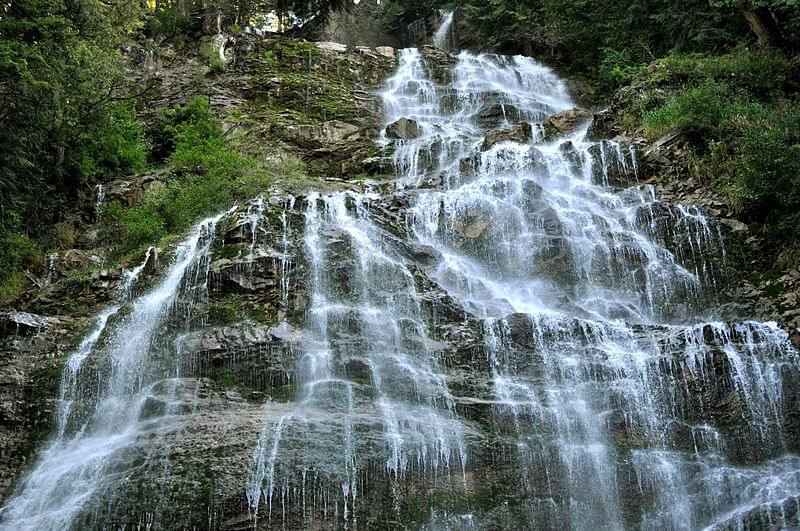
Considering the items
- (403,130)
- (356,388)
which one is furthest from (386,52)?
(356,388)

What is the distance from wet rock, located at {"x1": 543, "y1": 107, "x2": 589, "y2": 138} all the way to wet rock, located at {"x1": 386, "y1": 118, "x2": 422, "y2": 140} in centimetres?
420

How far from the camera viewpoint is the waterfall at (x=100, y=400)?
334 inches

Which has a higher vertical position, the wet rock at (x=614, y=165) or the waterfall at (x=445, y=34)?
the waterfall at (x=445, y=34)

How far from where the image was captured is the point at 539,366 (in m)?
10.3

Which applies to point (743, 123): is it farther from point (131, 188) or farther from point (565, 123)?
point (131, 188)

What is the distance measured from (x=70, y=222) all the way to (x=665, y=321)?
1368cm

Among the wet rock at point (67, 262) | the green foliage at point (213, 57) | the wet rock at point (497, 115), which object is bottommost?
the wet rock at point (67, 262)

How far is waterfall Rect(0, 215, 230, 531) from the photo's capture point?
8.48 meters

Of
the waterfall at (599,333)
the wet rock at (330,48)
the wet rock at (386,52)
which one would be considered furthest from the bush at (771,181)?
the wet rock at (330,48)

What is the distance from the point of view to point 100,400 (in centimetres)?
992

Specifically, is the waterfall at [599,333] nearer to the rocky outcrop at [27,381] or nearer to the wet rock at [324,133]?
the wet rock at [324,133]

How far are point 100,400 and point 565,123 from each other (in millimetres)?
14624

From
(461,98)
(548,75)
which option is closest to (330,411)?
(461,98)

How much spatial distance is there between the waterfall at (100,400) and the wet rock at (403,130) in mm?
9316
